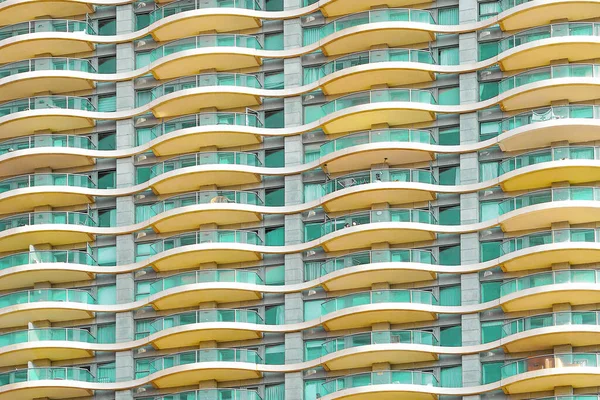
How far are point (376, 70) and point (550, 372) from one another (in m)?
21.6

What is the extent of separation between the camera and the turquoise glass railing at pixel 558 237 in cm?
13650

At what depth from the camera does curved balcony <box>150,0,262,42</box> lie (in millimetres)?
148000

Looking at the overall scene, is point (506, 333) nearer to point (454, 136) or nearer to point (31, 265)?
point (454, 136)

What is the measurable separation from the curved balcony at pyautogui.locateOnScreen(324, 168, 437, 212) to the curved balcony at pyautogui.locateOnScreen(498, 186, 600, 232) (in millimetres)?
5434

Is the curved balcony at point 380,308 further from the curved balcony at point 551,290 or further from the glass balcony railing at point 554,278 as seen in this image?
the glass balcony railing at point 554,278

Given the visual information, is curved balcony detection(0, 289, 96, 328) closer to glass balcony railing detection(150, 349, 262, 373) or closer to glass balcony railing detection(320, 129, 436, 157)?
glass balcony railing detection(150, 349, 262, 373)

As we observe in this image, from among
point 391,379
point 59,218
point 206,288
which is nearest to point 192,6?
point 59,218

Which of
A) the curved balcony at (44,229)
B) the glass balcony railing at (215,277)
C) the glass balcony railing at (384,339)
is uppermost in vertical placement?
the curved balcony at (44,229)

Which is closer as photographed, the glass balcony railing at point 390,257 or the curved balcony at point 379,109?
the glass balcony railing at point 390,257

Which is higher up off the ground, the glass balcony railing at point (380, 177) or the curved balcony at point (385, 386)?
the glass balcony railing at point (380, 177)

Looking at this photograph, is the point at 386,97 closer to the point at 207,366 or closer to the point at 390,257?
the point at 390,257

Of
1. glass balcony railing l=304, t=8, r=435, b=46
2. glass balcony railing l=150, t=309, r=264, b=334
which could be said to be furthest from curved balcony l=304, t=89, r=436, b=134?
glass balcony railing l=150, t=309, r=264, b=334

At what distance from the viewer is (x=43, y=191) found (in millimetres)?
146750

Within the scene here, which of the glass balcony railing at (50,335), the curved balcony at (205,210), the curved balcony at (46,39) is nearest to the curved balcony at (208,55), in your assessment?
the curved balcony at (46,39)
